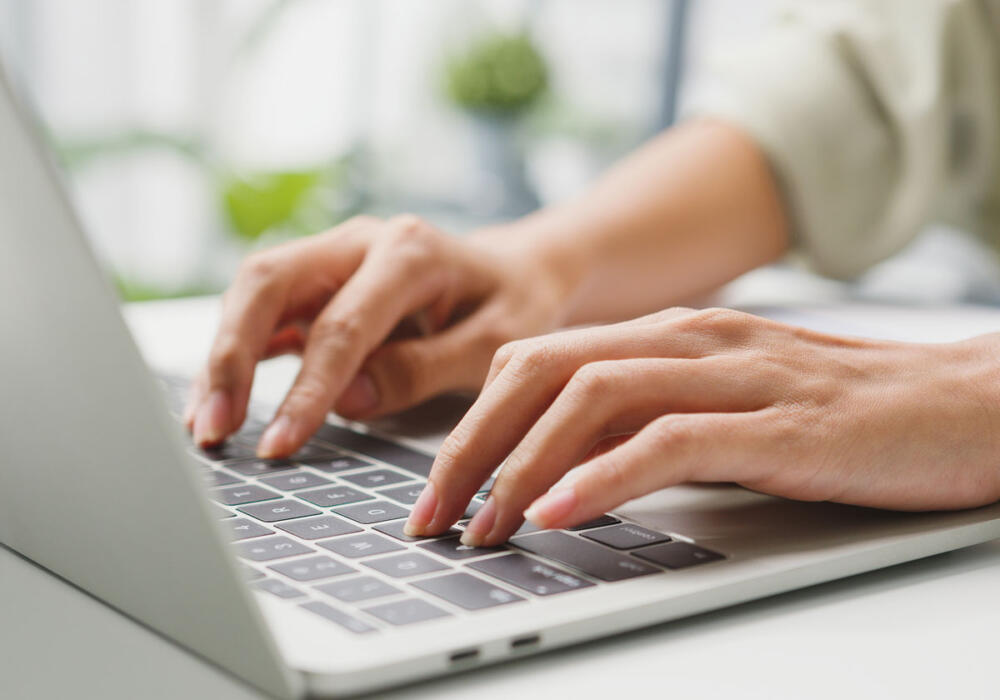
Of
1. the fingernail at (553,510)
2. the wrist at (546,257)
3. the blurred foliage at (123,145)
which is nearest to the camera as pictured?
the fingernail at (553,510)

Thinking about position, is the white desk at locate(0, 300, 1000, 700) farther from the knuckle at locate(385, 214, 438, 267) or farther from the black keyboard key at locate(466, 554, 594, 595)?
the knuckle at locate(385, 214, 438, 267)

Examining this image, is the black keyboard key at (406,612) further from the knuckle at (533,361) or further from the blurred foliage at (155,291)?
the blurred foliage at (155,291)

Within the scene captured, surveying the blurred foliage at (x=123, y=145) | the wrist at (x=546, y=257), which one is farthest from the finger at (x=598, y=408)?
the blurred foliage at (x=123, y=145)

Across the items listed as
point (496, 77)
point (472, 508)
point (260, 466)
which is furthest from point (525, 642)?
point (496, 77)

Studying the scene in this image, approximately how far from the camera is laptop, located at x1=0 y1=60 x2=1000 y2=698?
27 cm

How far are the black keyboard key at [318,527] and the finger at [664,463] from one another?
0.07 metres

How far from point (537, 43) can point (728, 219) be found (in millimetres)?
2118

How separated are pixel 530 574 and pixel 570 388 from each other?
→ 77 mm

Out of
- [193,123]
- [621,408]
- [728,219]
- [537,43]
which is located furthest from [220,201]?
[621,408]

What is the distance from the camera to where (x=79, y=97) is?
94.0 inches

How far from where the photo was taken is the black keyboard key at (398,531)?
0.39 meters

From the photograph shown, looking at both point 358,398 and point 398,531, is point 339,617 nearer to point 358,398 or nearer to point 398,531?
point 398,531

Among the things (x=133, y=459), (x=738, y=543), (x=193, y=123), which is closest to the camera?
(x=133, y=459)

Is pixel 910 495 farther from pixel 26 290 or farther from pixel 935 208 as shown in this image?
pixel 935 208
